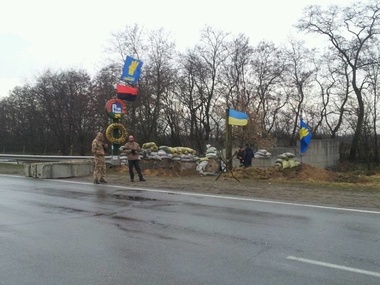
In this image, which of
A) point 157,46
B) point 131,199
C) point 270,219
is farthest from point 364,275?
point 157,46

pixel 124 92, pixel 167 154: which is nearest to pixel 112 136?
pixel 124 92

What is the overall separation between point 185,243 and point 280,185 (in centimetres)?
879

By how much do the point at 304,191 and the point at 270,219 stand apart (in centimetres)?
490

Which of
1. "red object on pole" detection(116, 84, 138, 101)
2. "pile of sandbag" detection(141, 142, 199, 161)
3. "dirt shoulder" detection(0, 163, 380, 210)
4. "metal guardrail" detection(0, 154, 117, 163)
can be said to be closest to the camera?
"dirt shoulder" detection(0, 163, 380, 210)

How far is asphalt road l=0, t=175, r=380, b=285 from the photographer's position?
4789 millimetres

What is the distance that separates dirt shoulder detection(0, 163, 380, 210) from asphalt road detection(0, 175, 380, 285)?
4.52ft

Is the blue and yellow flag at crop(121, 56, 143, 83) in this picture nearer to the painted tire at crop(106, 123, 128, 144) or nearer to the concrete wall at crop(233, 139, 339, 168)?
the painted tire at crop(106, 123, 128, 144)

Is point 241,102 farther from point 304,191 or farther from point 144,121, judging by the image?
point 304,191

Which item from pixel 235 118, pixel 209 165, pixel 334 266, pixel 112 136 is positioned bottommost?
pixel 334 266

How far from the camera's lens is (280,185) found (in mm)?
14359

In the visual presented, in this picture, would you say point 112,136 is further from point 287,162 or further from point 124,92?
point 287,162

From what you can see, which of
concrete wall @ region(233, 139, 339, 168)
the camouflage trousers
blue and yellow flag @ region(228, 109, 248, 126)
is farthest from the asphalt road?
concrete wall @ region(233, 139, 339, 168)

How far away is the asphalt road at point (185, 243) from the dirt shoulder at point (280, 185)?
1.38m

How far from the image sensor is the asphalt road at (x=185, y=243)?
4789 mm
